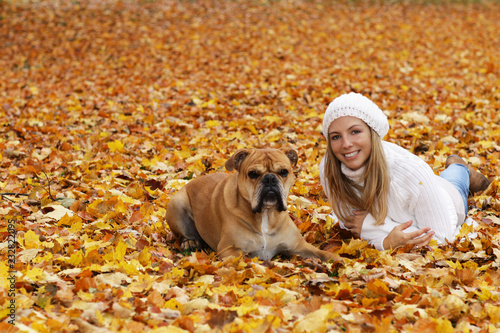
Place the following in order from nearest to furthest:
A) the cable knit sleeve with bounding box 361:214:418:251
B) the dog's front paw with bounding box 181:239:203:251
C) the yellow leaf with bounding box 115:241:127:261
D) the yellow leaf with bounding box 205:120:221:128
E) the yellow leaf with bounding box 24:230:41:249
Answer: the yellow leaf with bounding box 115:241:127:261 → the yellow leaf with bounding box 24:230:41:249 → the cable knit sleeve with bounding box 361:214:418:251 → the dog's front paw with bounding box 181:239:203:251 → the yellow leaf with bounding box 205:120:221:128

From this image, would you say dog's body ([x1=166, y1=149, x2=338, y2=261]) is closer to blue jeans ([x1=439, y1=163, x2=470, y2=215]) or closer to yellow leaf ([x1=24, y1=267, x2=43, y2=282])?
yellow leaf ([x1=24, y1=267, x2=43, y2=282])

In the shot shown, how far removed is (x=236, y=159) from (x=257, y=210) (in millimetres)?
525

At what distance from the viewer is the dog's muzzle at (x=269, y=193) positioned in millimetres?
4180

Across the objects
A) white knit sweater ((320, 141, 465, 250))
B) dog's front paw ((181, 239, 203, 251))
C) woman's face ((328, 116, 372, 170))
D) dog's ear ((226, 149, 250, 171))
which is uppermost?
woman's face ((328, 116, 372, 170))

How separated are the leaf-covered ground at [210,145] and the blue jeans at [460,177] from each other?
261mm

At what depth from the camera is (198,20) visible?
18.8 meters

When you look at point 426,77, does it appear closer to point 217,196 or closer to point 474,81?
point 474,81

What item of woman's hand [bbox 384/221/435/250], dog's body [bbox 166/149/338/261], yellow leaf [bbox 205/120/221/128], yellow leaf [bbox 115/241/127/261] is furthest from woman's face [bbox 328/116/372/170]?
yellow leaf [bbox 205/120/221/128]

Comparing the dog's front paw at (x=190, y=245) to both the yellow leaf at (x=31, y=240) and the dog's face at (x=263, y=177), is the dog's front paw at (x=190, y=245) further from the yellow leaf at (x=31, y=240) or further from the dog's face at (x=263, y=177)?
the yellow leaf at (x=31, y=240)

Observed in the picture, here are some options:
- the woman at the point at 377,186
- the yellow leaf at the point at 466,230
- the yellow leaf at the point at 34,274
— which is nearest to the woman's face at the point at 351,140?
the woman at the point at 377,186

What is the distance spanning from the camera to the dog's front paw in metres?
4.84

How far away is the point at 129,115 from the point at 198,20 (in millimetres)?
10391

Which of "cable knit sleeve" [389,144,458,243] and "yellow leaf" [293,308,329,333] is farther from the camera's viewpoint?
"cable knit sleeve" [389,144,458,243]

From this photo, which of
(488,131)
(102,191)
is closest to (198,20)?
(488,131)
